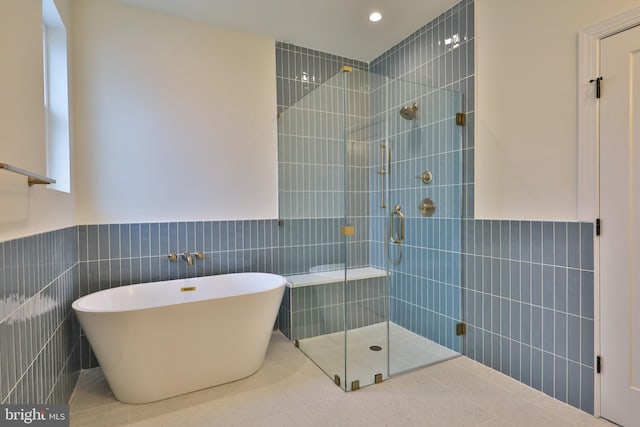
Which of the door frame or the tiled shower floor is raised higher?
the door frame

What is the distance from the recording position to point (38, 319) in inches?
61.0

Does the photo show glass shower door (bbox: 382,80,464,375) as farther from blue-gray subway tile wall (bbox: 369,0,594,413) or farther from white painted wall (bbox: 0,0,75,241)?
white painted wall (bbox: 0,0,75,241)

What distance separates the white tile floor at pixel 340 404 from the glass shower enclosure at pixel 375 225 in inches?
7.9

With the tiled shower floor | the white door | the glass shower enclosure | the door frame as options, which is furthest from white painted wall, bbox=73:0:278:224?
the white door

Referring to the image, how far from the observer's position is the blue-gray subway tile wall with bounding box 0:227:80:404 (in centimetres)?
121

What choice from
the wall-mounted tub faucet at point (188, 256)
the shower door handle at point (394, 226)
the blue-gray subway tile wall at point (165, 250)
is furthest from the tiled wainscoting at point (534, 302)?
the wall-mounted tub faucet at point (188, 256)

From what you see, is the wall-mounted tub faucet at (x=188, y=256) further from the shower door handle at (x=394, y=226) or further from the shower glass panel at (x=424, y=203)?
the shower door handle at (x=394, y=226)

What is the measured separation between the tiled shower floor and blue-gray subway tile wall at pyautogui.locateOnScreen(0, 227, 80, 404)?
165cm

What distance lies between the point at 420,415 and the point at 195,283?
1.88 m

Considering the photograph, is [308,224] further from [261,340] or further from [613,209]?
[613,209]

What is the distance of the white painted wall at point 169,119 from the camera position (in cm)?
254

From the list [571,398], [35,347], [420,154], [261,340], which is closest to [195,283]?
[261,340]

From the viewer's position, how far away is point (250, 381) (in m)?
2.32

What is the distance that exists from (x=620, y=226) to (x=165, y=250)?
10.0 ft
